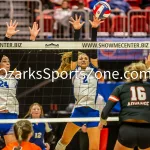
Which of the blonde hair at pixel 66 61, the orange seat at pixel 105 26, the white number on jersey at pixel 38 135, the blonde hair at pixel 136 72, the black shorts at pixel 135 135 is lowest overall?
the white number on jersey at pixel 38 135

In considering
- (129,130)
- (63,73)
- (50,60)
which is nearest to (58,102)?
(50,60)

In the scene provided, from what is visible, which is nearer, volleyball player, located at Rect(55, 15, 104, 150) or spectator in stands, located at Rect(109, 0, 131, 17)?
volleyball player, located at Rect(55, 15, 104, 150)

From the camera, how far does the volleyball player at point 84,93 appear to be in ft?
33.3

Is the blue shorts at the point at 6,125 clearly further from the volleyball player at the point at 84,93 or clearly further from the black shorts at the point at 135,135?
the black shorts at the point at 135,135

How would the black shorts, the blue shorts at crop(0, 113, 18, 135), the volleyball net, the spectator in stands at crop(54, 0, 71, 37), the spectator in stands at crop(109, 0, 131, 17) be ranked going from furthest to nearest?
1. the spectator in stands at crop(109, 0, 131, 17)
2. the spectator in stands at crop(54, 0, 71, 37)
3. the volleyball net
4. the blue shorts at crop(0, 113, 18, 135)
5. the black shorts

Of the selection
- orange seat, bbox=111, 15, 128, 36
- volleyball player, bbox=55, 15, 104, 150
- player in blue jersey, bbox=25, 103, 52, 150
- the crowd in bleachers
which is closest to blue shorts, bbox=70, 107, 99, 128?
volleyball player, bbox=55, 15, 104, 150

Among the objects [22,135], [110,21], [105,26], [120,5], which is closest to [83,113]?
[22,135]

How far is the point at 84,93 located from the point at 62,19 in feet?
14.6

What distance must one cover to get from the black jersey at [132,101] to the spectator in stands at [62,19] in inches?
228

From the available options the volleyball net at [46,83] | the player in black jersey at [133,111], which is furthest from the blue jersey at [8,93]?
the player in black jersey at [133,111]

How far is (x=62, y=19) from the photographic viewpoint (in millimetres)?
14453

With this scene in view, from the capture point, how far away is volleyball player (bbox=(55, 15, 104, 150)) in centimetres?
1015

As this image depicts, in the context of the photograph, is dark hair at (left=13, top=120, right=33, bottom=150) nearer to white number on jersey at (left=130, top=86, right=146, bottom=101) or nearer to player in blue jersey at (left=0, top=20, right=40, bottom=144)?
white number on jersey at (left=130, top=86, right=146, bottom=101)

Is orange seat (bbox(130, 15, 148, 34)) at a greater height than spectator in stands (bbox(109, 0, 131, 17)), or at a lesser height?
lesser
